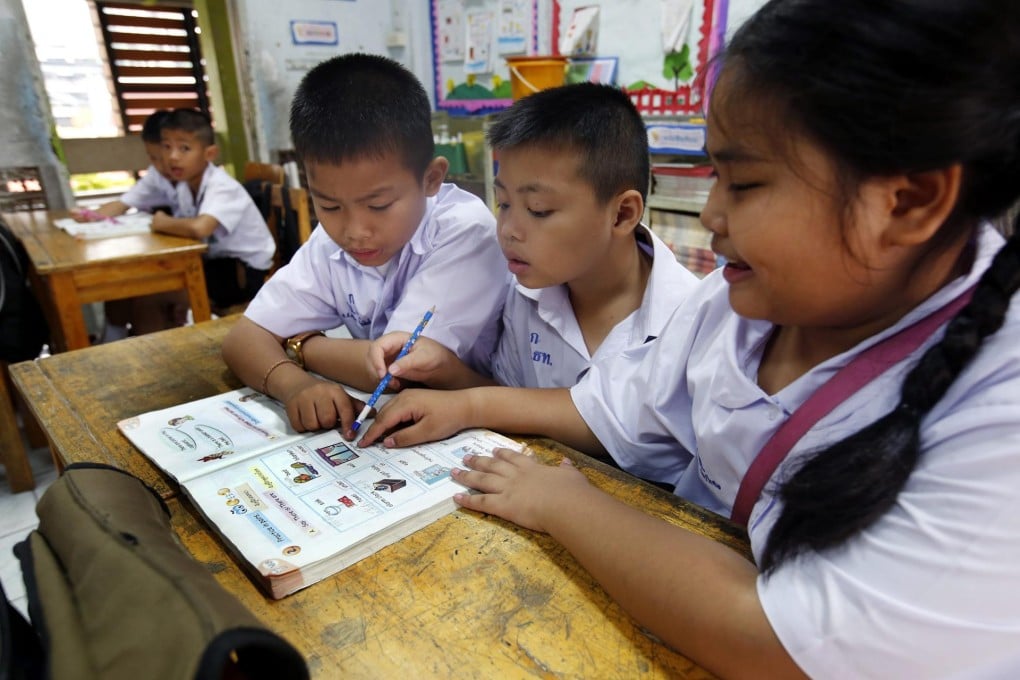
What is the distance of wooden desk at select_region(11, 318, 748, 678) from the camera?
52 cm

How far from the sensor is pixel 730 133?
1.80ft

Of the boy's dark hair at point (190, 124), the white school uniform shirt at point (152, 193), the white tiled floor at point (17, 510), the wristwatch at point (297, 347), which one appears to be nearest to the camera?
the wristwatch at point (297, 347)

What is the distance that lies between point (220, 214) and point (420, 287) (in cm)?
199

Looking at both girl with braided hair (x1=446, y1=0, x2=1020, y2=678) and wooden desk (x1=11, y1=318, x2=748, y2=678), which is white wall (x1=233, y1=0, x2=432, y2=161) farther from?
girl with braided hair (x1=446, y1=0, x2=1020, y2=678)

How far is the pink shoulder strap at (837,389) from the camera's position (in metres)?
0.54

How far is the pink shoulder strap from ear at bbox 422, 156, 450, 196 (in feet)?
2.80

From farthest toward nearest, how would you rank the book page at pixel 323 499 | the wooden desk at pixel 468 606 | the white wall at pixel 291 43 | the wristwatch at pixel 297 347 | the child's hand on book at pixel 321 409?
the white wall at pixel 291 43 < the wristwatch at pixel 297 347 < the child's hand on book at pixel 321 409 < the book page at pixel 323 499 < the wooden desk at pixel 468 606

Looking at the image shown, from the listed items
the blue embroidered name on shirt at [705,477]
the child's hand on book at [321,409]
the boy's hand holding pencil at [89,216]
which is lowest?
the boy's hand holding pencil at [89,216]

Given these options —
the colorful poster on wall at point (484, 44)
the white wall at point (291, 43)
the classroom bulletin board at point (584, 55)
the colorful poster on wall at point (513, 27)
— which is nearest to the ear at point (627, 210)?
the classroom bulletin board at point (584, 55)

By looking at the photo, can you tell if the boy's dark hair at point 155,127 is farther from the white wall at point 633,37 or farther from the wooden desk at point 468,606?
the wooden desk at point 468,606

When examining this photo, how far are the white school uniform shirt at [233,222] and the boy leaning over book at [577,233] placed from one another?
6.81 ft

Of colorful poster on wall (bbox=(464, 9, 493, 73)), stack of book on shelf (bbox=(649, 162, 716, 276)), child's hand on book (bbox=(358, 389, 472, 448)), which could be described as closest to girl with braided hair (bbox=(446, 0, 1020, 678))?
child's hand on book (bbox=(358, 389, 472, 448))

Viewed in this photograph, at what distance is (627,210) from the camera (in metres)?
1.11

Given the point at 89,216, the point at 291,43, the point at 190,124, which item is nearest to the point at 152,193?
the point at 89,216
